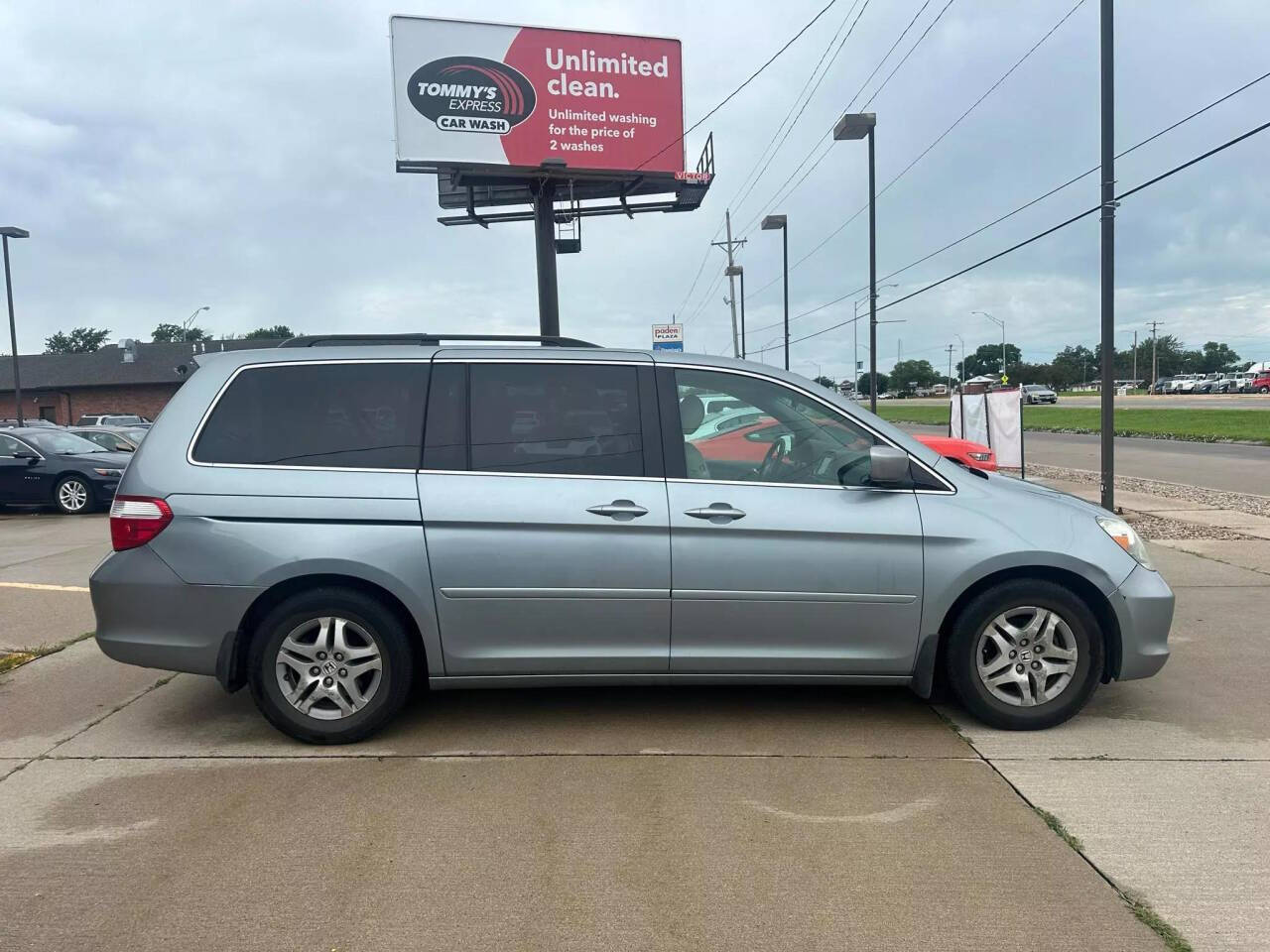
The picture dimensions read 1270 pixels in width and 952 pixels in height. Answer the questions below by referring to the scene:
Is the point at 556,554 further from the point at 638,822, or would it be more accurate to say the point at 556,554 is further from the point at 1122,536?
the point at 1122,536

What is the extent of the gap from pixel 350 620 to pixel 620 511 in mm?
1308

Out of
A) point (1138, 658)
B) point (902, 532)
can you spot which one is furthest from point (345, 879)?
point (1138, 658)

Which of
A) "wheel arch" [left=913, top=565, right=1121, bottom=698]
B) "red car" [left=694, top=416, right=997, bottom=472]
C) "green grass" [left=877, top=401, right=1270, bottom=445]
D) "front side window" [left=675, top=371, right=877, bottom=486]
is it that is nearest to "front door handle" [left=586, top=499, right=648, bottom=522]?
"front side window" [left=675, top=371, right=877, bottom=486]

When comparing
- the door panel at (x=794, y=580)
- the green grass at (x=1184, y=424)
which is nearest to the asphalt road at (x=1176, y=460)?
the green grass at (x=1184, y=424)

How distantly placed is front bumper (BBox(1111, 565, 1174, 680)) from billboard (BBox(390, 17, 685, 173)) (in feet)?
65.6

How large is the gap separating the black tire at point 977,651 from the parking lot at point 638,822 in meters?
0.12

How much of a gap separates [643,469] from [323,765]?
193cm

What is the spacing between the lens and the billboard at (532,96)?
2138 cm

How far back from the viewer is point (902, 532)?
4.17m

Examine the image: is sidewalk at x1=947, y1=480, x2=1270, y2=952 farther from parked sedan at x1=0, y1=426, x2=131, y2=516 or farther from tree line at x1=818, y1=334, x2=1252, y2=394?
tree line at x1=818, y1=334, x2=1252, y2=394

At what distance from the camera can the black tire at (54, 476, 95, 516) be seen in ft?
46.2

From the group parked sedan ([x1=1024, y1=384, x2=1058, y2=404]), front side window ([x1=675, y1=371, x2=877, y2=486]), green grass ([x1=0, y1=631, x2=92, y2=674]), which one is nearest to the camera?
front side window ([x1=675, y1=371, x2=877, y2=486])

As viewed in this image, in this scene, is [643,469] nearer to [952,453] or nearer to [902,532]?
[902,532]

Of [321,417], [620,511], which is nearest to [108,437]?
[321,417]
